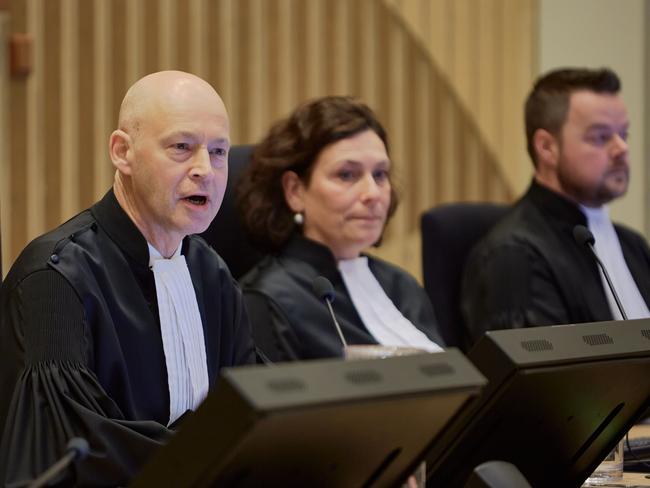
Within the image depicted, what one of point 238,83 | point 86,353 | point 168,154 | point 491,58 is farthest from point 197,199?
point 491,58

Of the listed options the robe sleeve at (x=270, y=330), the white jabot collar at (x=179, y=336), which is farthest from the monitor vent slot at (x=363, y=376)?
the robe sleeve at (x=270, y=330)

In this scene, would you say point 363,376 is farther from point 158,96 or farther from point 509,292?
point 509,292

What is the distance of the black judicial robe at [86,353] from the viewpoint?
6.77ft

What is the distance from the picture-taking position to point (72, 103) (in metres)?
4.48

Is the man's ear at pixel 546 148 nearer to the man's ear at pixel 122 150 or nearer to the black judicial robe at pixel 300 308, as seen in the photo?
the black judicial robe at pixel 300 308

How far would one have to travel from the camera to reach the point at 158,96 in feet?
7.81

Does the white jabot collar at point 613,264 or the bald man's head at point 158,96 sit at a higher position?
the bald man's head at point 158,96

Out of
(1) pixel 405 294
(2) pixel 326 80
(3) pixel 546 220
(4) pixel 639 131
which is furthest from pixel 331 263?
(4) pixel 639 131

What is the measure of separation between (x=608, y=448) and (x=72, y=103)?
2.86m

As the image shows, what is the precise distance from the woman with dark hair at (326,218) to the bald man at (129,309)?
85 cm

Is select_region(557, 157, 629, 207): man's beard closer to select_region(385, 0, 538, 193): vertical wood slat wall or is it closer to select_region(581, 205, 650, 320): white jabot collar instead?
select_region(581, 205, 650, 320): white jabot collar

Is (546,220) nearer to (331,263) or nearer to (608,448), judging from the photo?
(331,263)

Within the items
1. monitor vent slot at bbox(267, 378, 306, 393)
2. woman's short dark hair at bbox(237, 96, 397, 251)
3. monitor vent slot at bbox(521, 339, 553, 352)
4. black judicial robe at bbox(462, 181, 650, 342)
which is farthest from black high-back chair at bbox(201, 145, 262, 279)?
monitor vent slot at bbox(267, 378, 306, 393)

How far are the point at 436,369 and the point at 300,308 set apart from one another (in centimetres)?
187
